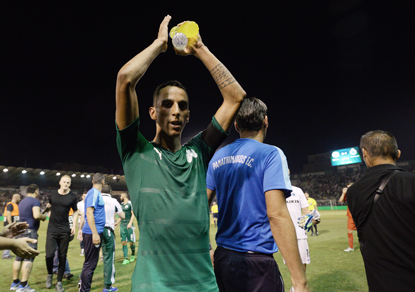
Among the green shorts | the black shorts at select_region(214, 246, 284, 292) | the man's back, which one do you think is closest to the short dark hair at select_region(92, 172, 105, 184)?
the green shorts

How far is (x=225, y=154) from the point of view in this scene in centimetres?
265

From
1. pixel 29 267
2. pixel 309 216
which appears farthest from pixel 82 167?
pixel 309 216

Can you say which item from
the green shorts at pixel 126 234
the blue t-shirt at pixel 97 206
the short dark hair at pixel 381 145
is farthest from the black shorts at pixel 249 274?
the green shorts at pixel 126 234

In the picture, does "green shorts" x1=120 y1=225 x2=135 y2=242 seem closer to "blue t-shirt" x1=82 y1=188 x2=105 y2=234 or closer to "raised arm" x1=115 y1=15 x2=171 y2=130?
"blue t-shirt" x1=82 y1=188 x2=105 y2=234

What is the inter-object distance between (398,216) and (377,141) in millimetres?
907

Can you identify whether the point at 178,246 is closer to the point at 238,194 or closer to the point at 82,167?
the point at 238,194

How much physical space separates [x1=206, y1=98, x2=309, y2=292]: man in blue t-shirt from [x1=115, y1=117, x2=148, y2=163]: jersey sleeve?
3.50 ft

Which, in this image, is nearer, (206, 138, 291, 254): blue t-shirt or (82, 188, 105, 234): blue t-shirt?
(206, 138, 291, 254): blue t-shirt

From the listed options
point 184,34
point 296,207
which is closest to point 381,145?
point 184,34

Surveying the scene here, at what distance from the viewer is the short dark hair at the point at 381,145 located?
9.64 ft

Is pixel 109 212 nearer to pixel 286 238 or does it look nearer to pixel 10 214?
pixel 10 214

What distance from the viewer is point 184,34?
2113 millimetres

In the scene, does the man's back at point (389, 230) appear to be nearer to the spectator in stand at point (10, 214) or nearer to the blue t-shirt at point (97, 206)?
the blue t-shirt at point (97, 206)

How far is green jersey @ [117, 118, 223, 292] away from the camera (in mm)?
1567
